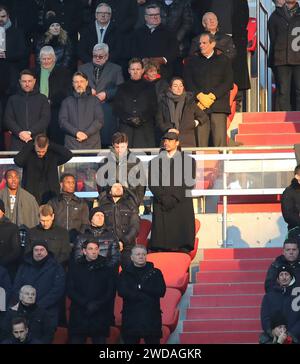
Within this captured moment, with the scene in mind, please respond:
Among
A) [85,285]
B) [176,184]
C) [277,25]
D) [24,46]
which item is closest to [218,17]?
[277,25]

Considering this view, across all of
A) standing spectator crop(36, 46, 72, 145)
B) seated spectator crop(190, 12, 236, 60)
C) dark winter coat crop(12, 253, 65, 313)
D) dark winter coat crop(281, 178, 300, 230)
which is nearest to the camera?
dark winter coat crop(12, 253, 65, 313)

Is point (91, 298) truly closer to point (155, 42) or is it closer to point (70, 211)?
point (70, 211)

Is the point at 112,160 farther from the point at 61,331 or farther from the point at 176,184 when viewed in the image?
the point at 61,331

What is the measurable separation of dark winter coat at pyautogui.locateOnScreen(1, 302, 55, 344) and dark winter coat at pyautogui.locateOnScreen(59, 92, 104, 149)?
3.88 m

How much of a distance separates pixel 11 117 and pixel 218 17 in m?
3.80

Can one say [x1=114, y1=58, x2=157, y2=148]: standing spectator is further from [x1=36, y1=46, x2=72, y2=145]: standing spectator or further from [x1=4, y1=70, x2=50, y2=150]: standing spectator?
[x1=4, y1=70, x2=50, y2=150]: standing spectator

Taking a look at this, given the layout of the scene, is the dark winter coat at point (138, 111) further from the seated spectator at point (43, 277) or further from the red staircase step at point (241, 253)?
the seated spectator at point (43, 277)

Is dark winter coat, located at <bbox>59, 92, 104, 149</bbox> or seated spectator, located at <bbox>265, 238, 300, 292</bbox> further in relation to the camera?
dark winter coat, located at <bbox>59, 92, 104, 149</bbox>

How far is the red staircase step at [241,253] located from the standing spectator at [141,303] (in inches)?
90.5

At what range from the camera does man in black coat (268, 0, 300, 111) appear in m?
30.1

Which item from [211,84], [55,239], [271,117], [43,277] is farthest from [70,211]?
[271,117]

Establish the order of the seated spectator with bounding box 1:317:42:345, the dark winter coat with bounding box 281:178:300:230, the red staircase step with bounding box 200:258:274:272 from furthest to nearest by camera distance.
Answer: the red staircase step with bounding box 200:258:274:272 < the dark winter coat with bounding box 281:178:300:230 < the seated spectator with bounding box 1:317:42:345

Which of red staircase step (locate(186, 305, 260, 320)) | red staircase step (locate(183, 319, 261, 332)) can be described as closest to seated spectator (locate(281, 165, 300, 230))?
red staircase step (locate(186, 305, 260, 320))

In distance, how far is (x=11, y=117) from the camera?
28594 millimetres
